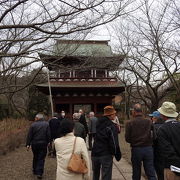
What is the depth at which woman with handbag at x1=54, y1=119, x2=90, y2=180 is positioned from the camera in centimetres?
420

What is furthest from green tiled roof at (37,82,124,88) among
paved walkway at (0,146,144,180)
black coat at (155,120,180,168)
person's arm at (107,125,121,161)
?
black coat at (155,120,180,168)

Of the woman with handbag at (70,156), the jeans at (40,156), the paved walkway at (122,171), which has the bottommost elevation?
the paved walkway at (122,171)

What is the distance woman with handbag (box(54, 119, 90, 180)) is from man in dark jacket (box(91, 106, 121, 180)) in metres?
0.97

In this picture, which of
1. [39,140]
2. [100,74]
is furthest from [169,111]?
[100,74]

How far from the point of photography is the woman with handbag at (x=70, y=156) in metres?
4.20

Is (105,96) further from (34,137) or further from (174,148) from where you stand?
(174,148)

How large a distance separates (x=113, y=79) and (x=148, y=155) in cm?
2017

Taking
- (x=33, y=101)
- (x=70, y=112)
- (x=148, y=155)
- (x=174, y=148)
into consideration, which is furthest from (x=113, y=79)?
(x=174, y=148)

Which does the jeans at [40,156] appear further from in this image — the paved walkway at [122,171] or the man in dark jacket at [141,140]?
the man in dark jacket at [141,140]

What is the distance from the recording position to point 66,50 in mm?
8586

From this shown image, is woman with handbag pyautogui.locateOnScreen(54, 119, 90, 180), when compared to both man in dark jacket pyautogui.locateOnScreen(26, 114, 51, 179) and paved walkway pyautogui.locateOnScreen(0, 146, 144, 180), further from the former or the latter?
paved walkway pyautogui.locateOnScreen(0, 146, 144, 180)

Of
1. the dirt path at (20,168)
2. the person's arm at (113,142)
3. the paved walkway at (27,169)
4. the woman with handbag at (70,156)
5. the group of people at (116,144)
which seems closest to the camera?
the group of people at (116,144)

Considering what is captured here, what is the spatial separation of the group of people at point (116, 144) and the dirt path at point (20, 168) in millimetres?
528

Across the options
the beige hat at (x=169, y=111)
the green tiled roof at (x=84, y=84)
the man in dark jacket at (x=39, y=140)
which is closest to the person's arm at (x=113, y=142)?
the beige hat at (x=169, y=111)
